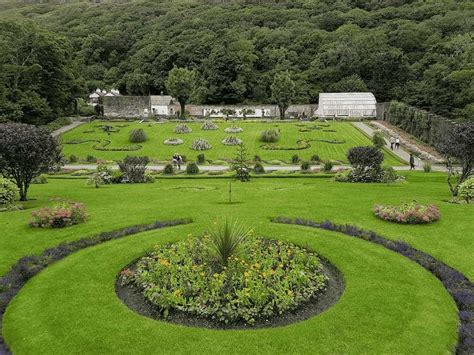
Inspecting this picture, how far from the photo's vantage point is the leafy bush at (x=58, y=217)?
20812 mm

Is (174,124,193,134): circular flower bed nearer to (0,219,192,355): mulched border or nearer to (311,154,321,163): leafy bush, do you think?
(311,154,321,163): leafy bush

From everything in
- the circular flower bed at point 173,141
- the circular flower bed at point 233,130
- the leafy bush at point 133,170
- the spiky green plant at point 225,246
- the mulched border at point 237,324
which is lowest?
the circular flower bed at point 173,141

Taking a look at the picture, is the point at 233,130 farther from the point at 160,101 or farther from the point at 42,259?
the point at 42,259

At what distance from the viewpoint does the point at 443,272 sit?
52.2ft

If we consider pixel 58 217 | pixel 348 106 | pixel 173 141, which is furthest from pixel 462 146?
pixel 348 106

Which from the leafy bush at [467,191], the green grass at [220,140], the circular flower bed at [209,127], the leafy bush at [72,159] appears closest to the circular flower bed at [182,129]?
the green grass at [220,140]

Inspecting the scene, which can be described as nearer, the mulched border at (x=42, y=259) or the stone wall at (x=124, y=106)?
the mulched border at (x=42, y=259)

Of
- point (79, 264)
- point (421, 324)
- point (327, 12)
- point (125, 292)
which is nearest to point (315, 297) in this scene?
point (421, 324)

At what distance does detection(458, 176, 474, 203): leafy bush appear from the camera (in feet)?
84.6

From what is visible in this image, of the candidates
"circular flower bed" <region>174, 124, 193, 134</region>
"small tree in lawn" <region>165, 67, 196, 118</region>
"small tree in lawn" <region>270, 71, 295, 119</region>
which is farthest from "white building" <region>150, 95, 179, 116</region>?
"circular flower bed" <region>174, 124, 193, 134</region>

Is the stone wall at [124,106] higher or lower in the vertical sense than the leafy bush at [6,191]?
lower

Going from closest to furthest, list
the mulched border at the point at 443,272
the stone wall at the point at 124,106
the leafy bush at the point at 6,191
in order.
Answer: the mulched border at the point at 443,272, the leafy bush at the point at 6,191, the stone wall at the point at 124,106

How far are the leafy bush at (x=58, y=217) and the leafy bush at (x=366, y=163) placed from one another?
22992mm

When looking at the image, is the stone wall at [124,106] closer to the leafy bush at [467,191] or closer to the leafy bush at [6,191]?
the leafy bush at [6,191]
